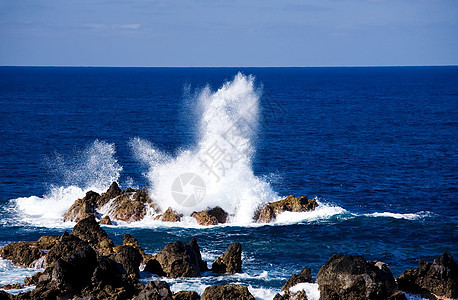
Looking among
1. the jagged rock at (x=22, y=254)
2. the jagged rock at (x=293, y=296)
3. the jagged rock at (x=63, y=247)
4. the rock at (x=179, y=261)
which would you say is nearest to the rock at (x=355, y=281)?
the jagged rock at (x=293, y=296)

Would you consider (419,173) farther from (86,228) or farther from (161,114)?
(161,114)

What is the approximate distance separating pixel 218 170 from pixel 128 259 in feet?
62.5

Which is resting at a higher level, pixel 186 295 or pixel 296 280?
pixel 296 280

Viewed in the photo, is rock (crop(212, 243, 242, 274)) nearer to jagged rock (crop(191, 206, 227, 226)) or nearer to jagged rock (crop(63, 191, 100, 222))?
jagged rock (crop(191, 206, 227, 226))

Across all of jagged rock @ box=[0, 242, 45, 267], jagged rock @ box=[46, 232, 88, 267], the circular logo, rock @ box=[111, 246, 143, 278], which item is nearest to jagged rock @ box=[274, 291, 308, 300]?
rock @ box=[111, 246, 143, 278]

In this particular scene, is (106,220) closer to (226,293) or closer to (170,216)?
(170,216)

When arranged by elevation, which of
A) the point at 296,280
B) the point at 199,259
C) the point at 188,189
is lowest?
the point at 199,259

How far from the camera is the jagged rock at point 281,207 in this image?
42781 millimetres

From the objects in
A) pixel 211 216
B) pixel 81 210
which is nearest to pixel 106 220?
pixel 81 210

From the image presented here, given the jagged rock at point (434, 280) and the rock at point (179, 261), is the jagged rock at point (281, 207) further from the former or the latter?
the jagged rock at point (434, 280)

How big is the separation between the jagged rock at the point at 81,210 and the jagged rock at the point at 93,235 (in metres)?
8.51

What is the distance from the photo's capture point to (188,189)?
4584 cm

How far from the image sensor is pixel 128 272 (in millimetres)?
29672

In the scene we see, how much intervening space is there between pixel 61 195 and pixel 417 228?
2701 centimetres
